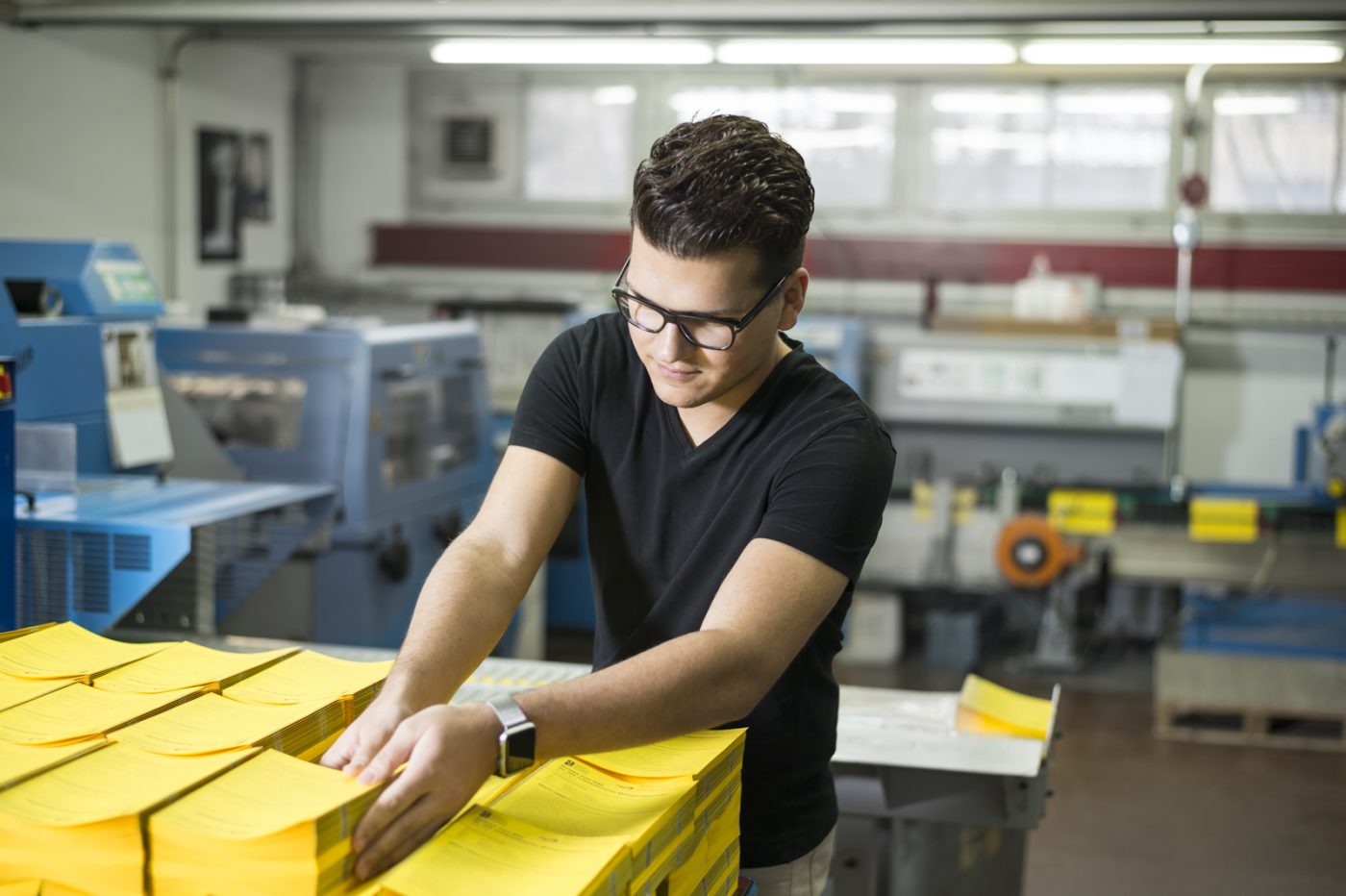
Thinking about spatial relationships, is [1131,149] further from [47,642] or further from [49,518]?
[47,642]

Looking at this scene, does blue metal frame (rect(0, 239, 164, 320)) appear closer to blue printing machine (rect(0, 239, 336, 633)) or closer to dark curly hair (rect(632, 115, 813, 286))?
blue printing machine (rect(0, 239, 336, 633))

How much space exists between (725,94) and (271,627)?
336cm

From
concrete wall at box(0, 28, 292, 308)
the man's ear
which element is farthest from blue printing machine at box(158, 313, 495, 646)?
the man's ear

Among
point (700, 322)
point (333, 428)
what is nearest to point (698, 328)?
point (700, 322)

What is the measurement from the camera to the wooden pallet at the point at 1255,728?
184 inches

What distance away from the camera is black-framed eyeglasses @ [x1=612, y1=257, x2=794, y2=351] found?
1.31 m

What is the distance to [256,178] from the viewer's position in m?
5.97

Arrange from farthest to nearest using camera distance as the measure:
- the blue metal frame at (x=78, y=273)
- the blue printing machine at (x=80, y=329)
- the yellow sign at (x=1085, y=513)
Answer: the yellow sign at (x=1085, y=513)
the blue metal frame at (x=78, y=273)
the blue printing machine at (x=80, y=329)

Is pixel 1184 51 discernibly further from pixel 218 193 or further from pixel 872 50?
pixel 218 193

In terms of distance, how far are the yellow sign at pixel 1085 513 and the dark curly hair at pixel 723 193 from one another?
391 cm

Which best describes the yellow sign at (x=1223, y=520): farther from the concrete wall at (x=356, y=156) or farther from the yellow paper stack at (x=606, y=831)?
the yellow paper stack at (x=606, y=831)

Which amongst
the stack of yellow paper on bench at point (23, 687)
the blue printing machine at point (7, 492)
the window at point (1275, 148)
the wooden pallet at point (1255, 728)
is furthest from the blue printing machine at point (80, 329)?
the window at point (1275, 148)

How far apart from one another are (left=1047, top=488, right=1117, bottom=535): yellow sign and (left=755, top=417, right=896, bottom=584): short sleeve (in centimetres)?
383

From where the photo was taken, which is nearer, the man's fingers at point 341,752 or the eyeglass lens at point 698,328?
the man's fingers at point 341,752
